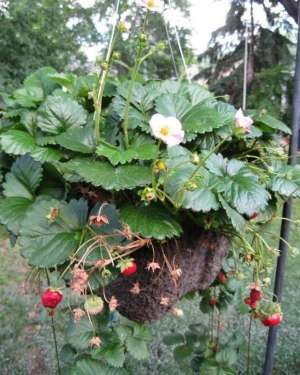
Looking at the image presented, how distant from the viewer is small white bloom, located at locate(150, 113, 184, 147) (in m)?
0.52

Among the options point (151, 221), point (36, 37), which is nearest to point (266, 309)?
point (151, 221)

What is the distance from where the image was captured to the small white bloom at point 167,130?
1.71 feet

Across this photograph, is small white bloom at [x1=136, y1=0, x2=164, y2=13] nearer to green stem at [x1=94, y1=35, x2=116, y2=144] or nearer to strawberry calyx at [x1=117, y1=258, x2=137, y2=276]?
green stem at [x1=94, y1=35, x2=116, y2=144]

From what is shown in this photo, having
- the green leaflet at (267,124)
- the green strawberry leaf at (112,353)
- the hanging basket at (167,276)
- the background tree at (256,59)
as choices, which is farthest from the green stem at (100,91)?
the background tree at (256,59)

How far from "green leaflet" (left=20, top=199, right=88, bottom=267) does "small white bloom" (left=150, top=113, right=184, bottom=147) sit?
186 mm

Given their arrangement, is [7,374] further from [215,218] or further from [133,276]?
[215,218]

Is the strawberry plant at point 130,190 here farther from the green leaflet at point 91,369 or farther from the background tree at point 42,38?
the background tree at point 42,38

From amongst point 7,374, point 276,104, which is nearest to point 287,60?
point 276,104

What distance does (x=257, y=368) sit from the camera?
164 cm

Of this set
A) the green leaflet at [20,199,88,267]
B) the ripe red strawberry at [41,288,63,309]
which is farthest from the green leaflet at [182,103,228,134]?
the ripe red strawberry at [41,288,63,309]

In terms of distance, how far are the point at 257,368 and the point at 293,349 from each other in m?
0.21

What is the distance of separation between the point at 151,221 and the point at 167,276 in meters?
0.18

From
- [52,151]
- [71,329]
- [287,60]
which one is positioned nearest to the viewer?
[52,151]

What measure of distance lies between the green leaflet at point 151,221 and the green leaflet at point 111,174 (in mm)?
54
